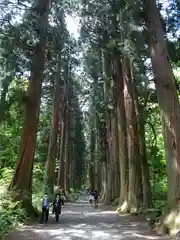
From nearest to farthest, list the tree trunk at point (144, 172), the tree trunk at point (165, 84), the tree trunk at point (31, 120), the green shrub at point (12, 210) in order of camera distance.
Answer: the tree trunk at point (165, 84)
the green shrub at point (12, 210)
the tree trunk at point (31, 120)
the tree trunk at point (144, 172)

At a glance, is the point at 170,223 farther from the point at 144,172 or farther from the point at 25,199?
the point at 144,172

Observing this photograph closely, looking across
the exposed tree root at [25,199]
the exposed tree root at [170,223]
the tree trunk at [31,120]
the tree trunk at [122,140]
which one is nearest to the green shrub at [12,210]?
the exposed tree root at [25,199]

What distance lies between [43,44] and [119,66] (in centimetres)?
693

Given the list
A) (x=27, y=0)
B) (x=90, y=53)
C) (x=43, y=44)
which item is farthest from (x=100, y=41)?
(x=90, y=53)

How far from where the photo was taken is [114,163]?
28.8 metres

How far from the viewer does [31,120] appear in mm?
16531

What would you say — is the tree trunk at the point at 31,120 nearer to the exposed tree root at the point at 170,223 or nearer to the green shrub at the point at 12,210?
the green shrub at the point at 12,210

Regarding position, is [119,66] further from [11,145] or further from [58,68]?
[11,145]

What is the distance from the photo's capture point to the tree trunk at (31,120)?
15.6 m

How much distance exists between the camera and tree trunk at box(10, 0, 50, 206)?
51.2 feet

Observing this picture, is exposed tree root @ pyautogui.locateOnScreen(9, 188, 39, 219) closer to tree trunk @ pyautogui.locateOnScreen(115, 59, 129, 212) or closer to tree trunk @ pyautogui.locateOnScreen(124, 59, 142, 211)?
tree trunk @ pyautogui.locateOnScreen(124, 59, 142, 211)

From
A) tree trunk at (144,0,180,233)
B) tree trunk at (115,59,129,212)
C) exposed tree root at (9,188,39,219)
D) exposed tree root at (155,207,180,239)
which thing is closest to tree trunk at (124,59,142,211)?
tree trunk at (115,59,129,212)

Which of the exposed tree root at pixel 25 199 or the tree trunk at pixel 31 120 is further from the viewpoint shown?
the tree trunk at pixel 31 120

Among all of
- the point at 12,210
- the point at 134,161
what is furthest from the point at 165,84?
the point at 134,161
